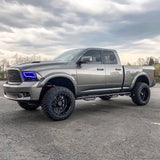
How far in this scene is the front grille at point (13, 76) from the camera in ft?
15.2

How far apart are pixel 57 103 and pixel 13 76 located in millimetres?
1284

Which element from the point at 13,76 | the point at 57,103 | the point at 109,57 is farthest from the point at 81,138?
the point at 109,57

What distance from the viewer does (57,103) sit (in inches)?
189

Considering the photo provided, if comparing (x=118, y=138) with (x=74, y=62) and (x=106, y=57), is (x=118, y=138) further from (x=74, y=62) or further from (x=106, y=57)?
(x=106, y=57)

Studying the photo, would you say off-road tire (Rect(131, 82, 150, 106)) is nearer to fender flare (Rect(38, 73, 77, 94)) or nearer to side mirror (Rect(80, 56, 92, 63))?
side mirror (Rect(80, 56, 92, 63))

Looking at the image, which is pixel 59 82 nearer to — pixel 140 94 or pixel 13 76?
pixel 13 76

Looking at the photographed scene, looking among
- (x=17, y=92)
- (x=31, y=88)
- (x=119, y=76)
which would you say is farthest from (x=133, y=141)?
(x=119, y=76)

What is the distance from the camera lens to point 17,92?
451 cm

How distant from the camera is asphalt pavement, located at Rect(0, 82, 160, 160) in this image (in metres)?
2.78

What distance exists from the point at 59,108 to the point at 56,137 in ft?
4.44

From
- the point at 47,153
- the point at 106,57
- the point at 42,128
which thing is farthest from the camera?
the point at 106,57

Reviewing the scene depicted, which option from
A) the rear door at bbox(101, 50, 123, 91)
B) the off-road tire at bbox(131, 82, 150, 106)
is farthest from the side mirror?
the off-road tire at bbox(131, 82, 150, 106)

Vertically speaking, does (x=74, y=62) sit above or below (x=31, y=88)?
above

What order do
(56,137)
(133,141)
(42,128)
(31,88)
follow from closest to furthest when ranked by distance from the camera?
(133,141)
(56,137)
(42,128)
(31,88)
